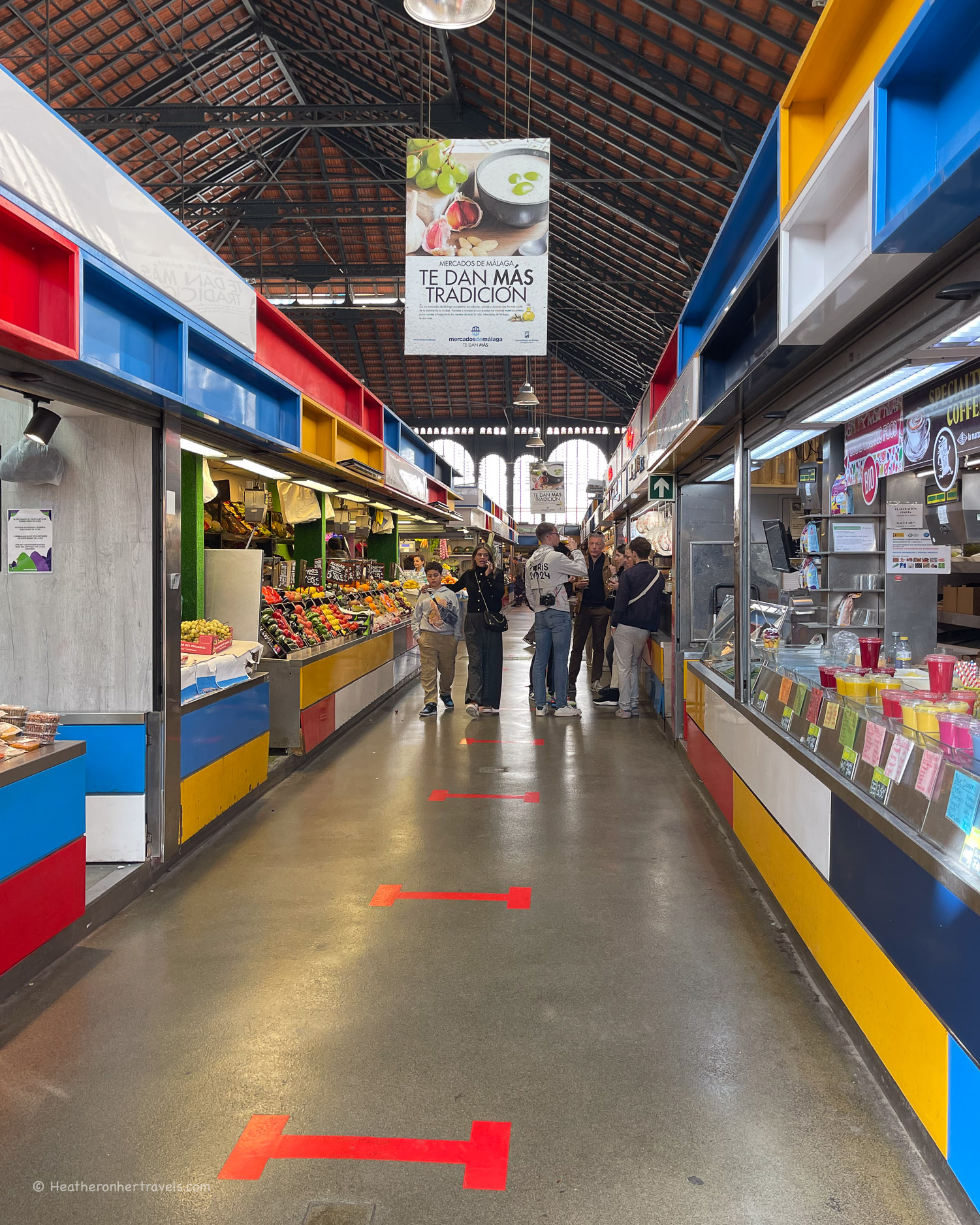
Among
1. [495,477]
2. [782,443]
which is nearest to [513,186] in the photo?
[782,443]

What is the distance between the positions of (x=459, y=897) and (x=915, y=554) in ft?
11.4

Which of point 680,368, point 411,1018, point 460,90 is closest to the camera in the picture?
point 411,1018

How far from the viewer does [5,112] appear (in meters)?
2.52

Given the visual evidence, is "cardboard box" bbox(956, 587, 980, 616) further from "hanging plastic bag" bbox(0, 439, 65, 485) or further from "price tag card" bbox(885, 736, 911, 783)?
"hanging plastic bag" bbox(0, 439, 65, 485)

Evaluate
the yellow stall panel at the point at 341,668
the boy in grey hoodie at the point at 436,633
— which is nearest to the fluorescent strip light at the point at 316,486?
the boy in grey hoodie at the point at 436,633

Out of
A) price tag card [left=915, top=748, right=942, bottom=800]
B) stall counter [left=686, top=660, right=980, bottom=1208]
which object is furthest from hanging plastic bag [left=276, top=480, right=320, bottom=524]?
price tag card [left=915, top=748, right=942, bottom=800]

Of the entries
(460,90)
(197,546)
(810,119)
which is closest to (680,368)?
(810,119)

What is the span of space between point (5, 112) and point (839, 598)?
582 cm

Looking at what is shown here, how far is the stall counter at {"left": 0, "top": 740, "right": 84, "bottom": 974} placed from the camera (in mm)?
2857

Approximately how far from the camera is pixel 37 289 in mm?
2762

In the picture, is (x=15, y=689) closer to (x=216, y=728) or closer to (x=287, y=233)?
(x=216, y=728)

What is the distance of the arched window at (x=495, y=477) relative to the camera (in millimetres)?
37969

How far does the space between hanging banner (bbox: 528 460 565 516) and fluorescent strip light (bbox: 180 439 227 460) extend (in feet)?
61.7

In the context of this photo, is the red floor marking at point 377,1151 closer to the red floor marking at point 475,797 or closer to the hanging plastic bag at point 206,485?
the red floor marking at point 475,797
